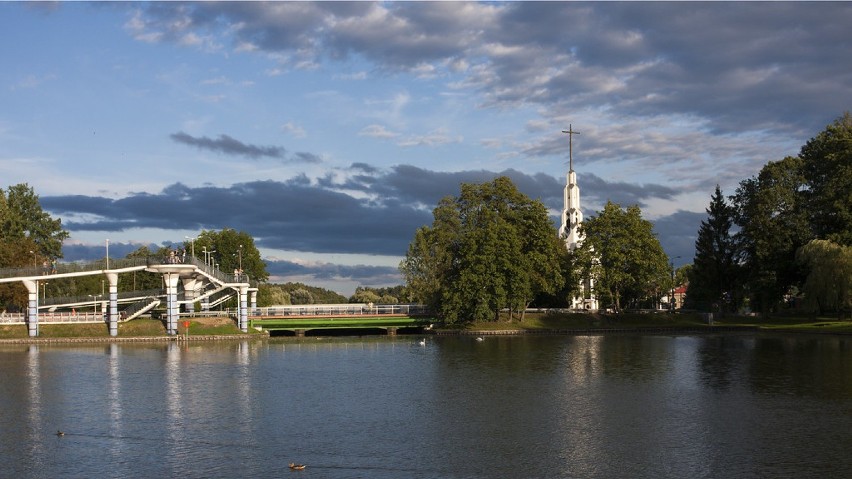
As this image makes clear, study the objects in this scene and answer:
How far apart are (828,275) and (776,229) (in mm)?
14249

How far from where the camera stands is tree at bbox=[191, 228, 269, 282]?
519 feet

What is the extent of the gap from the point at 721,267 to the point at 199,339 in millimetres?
77146

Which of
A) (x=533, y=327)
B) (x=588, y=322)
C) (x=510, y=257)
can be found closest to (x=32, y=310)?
(x=510, y=257)

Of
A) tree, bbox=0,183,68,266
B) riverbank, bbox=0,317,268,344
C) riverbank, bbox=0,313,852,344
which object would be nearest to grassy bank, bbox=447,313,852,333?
riverbank, bbox=0,313,852,344

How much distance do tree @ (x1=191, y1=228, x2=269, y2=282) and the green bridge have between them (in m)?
39.7

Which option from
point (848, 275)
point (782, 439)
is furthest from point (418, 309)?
point (782, 439)

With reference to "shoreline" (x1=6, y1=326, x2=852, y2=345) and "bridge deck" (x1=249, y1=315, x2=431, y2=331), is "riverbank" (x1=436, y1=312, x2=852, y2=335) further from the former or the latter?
"bridge deck" (x1=249, y1=315, x2=431, y2=331)

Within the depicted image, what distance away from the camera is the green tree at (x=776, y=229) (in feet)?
358

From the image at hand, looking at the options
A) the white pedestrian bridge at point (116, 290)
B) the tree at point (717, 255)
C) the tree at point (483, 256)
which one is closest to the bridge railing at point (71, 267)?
the white pedestrian bridge at point (116, 290)

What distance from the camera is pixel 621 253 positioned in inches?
4668

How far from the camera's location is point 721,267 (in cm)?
12344

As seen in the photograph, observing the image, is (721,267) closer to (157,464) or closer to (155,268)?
(155,268)

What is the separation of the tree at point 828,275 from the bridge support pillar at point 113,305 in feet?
283

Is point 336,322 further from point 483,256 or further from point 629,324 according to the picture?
point 629,324
